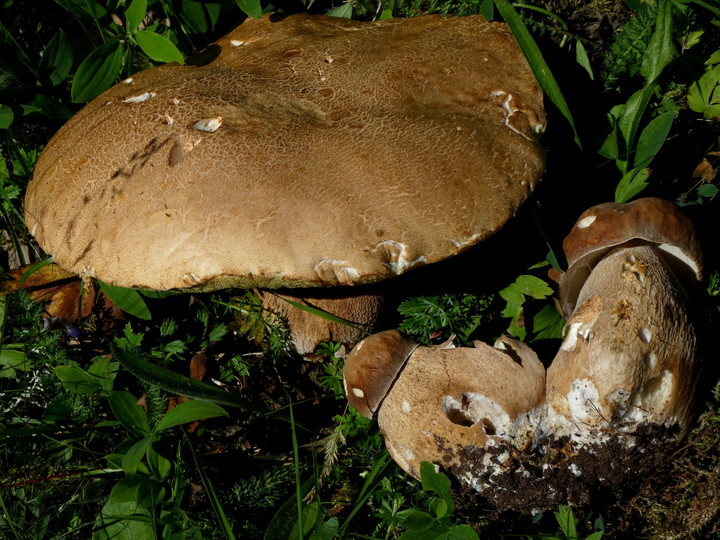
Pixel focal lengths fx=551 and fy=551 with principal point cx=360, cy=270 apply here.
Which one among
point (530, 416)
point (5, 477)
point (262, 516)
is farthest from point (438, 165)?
point (5, 477)

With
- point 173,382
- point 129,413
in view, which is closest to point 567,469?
point 173,382

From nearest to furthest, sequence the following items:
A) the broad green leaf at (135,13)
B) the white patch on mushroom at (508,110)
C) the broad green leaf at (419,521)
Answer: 1. the broad green leaf at (419,521)
2. the white patch on mushroom at (508,110)
3. the broad green leaf at (135,13)

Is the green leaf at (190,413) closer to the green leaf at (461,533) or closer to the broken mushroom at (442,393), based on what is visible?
the broken mushroom at (442,393)

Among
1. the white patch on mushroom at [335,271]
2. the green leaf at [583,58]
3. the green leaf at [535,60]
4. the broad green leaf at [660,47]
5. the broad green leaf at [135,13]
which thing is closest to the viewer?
the white patch on mushroom at [335,271]

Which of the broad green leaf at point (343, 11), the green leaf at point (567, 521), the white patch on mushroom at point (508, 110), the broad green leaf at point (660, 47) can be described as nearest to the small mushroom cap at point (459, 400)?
the green leaf at point (567, 521)

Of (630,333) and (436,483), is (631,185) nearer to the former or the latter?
(630,333)

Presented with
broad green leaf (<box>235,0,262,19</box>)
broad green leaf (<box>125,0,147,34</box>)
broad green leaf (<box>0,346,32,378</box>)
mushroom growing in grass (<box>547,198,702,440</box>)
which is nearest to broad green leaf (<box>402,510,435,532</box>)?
mushroom growing in grass (<box>547,198,702,440</box>)

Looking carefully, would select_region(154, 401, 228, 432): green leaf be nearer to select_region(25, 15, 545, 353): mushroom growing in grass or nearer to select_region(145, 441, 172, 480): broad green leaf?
select_region(145, 441, 172, 480): broad green leaf
